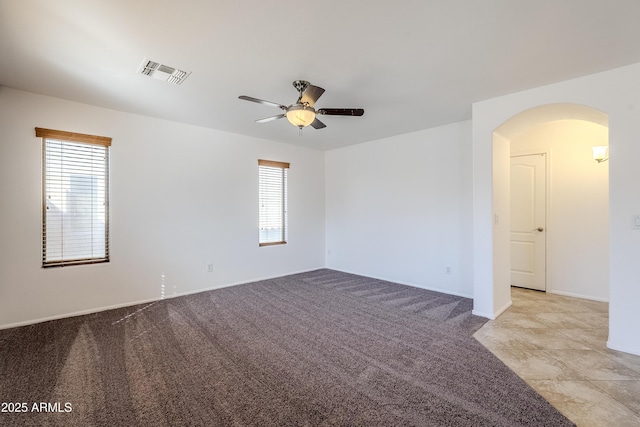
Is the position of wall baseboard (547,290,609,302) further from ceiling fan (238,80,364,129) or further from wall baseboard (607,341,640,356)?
ceiling fan (238,80,364,129)

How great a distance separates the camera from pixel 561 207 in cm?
443

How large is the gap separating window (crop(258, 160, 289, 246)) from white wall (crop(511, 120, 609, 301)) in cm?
445

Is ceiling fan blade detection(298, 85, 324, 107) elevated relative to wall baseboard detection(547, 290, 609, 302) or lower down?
elevated

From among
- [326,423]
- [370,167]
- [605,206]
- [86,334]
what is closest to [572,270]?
[605,206]

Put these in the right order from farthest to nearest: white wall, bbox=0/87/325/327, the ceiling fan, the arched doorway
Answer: the arched doorway
white wall, bbox=0/87/325/327
the ceiling fan

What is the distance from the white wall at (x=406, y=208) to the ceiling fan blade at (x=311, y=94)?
8.80 feet

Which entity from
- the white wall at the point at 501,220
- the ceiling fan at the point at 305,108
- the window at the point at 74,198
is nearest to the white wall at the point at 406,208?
the white wall at the point at 501,220

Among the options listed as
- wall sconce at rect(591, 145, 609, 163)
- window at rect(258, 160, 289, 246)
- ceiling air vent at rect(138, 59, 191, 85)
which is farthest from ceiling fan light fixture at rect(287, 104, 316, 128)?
wall sconce at rect(591, 145, 609, 163)

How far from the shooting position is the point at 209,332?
10.2 feet

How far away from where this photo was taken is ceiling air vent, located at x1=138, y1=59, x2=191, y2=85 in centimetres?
266

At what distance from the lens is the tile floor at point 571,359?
1918 mm

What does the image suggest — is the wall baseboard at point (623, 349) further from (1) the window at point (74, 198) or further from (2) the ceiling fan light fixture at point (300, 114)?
(1) the window at point (74, 198)

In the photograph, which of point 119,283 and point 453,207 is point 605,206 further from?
point 119,283

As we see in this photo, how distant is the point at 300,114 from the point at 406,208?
9.85 ft
